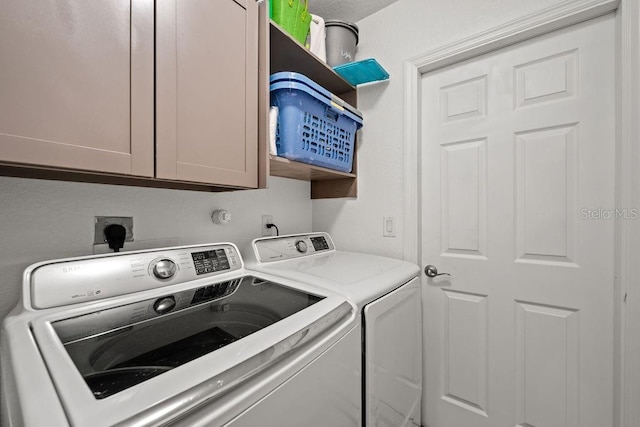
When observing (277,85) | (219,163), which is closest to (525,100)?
(277,85)

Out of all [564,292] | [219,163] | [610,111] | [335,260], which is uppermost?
[610,111]

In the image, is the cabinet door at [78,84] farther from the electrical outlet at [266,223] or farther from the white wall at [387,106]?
the white wall at [387,106]

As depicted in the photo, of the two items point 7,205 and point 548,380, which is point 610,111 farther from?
point 7,205

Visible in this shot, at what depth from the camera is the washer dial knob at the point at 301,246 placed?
4.89 feet

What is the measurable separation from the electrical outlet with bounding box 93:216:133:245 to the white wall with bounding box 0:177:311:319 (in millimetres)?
14

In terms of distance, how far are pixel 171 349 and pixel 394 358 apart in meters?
0.85

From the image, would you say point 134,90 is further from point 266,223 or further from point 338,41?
point 338,41

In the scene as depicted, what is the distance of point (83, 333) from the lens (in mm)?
624

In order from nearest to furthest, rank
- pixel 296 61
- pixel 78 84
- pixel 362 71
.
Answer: pixel 78 84, pixel 296 61, pixel 362 71

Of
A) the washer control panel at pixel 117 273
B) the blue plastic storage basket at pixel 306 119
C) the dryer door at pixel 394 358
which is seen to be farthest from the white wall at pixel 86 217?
the dryer door at pixel 394 358

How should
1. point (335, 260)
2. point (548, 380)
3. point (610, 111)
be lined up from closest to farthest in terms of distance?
point (610, 111), point (548, 380), point (335, 260)

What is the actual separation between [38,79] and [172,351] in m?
0.69

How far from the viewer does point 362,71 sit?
5.08 feet

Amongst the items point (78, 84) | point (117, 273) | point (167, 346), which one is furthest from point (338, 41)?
point (167, 346)
